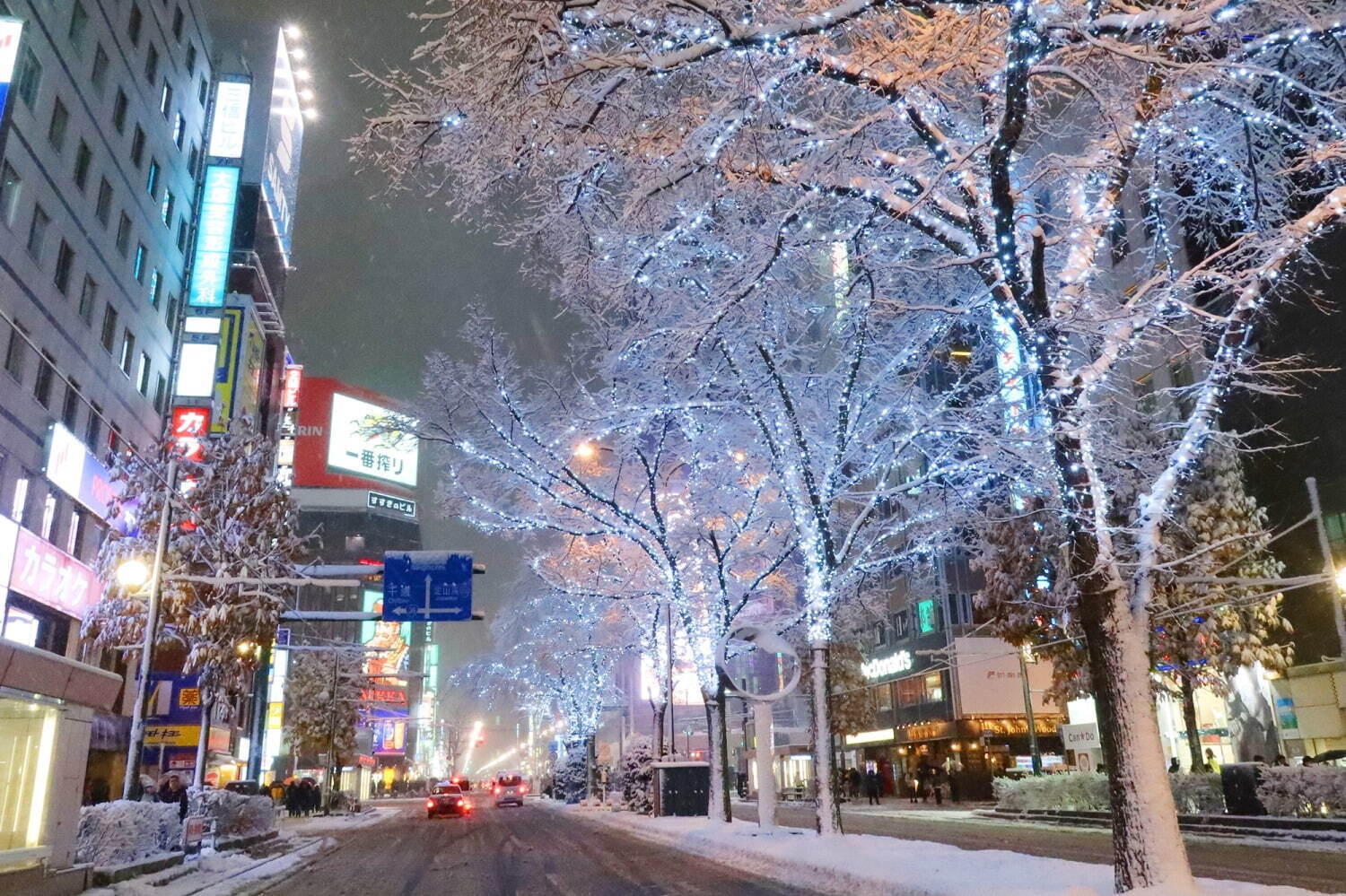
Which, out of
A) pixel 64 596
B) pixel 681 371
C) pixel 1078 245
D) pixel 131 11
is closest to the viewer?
pixel 1078 245

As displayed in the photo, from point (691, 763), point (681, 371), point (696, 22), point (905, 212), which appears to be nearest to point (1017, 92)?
point (905, 212)

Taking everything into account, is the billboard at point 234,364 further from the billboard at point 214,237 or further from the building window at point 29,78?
the building window at point 29,78

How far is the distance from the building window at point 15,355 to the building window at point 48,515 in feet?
12.7

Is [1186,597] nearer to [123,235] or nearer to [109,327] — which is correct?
[109,327]

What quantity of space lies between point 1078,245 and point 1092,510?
2992 mm

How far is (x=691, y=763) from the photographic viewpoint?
30.1m

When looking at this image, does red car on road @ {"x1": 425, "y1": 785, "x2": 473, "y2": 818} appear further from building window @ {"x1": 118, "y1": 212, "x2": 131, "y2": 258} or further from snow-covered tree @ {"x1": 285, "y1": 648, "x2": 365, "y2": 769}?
building window @ {"x1": 118, "y1": 212, "x2": 131, "y2": 258}

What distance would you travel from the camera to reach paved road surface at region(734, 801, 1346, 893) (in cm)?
1370

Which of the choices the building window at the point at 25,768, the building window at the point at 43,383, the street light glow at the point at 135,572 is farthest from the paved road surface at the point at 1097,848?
the building window at the point at 43,383

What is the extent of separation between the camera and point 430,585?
23.5 meters

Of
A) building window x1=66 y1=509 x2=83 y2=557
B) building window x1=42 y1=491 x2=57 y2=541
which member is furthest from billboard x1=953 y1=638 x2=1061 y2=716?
building window x1=42 y1=491 x2=57 y2=541

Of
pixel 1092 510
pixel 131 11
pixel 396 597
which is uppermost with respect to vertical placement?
pixel 131 11

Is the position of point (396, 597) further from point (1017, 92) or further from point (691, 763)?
point (1017, 92)

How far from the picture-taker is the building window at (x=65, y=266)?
1121 inches
